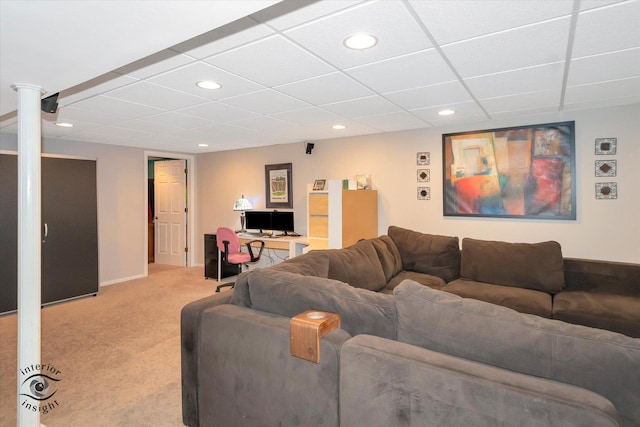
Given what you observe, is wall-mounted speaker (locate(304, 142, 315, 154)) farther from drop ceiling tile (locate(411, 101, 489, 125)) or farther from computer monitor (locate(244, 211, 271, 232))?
drop ceiling tile (locate(411, 101, 489, 125))

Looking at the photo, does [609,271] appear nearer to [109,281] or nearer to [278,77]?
[278,77]

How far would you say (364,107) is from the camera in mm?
3295

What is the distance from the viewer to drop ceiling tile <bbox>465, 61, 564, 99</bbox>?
2373mm

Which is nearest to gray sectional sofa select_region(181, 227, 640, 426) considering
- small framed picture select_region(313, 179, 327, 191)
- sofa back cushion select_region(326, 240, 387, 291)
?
sofa back cushion select_region(326, 240, 387, 291)

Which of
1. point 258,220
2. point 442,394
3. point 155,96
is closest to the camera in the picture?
point 442,394

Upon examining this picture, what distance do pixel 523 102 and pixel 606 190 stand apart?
1.28m

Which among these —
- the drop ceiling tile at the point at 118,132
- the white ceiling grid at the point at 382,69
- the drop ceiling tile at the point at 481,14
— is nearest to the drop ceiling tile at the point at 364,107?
the white ceiling grid at the point at 382,69

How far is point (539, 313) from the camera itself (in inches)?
108

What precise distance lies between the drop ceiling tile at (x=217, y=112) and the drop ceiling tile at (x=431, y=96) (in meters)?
1.48

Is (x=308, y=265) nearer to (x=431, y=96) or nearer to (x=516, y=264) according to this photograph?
(x=431, y=96)

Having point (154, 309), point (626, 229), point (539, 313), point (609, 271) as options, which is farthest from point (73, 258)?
point (626, 229)

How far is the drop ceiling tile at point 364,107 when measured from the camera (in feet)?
10.1

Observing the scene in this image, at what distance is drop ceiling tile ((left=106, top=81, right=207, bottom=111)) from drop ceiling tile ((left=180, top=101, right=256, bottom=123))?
125 mm

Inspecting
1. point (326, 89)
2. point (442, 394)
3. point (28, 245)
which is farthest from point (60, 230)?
point (442, 394)
